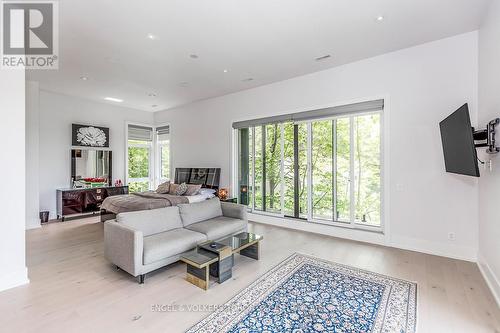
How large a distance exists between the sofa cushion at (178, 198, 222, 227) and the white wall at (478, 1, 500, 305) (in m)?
3.58

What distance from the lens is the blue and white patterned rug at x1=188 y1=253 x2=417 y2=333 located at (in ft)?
6.65

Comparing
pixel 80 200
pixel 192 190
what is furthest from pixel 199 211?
pixel 80 200

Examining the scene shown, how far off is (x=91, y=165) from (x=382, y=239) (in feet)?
23.6

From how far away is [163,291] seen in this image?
2.59 metres

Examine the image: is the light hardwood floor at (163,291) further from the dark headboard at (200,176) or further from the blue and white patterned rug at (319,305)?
the dark headboard at (200,176)

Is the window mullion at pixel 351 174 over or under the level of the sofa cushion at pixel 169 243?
over

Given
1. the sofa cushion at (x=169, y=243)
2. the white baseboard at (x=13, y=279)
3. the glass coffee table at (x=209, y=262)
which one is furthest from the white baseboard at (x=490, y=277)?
the white baseboard at (x=13, y=279)

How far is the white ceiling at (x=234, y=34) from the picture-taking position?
2756 millimetres

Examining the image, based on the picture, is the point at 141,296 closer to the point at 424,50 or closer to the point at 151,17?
the point at 151,17

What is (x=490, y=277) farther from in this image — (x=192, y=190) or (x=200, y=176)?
(x=200, y=176)

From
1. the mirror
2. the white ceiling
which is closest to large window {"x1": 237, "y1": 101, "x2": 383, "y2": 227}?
the white ceiling

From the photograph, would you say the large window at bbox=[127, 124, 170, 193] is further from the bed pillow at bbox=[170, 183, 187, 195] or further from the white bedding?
the white bedding

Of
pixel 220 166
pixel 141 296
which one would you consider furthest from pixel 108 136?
pixel 141 296

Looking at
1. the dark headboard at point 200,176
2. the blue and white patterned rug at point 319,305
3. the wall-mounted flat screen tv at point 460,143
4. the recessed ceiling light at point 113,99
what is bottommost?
the blue and white patterned rug at point 319,305
